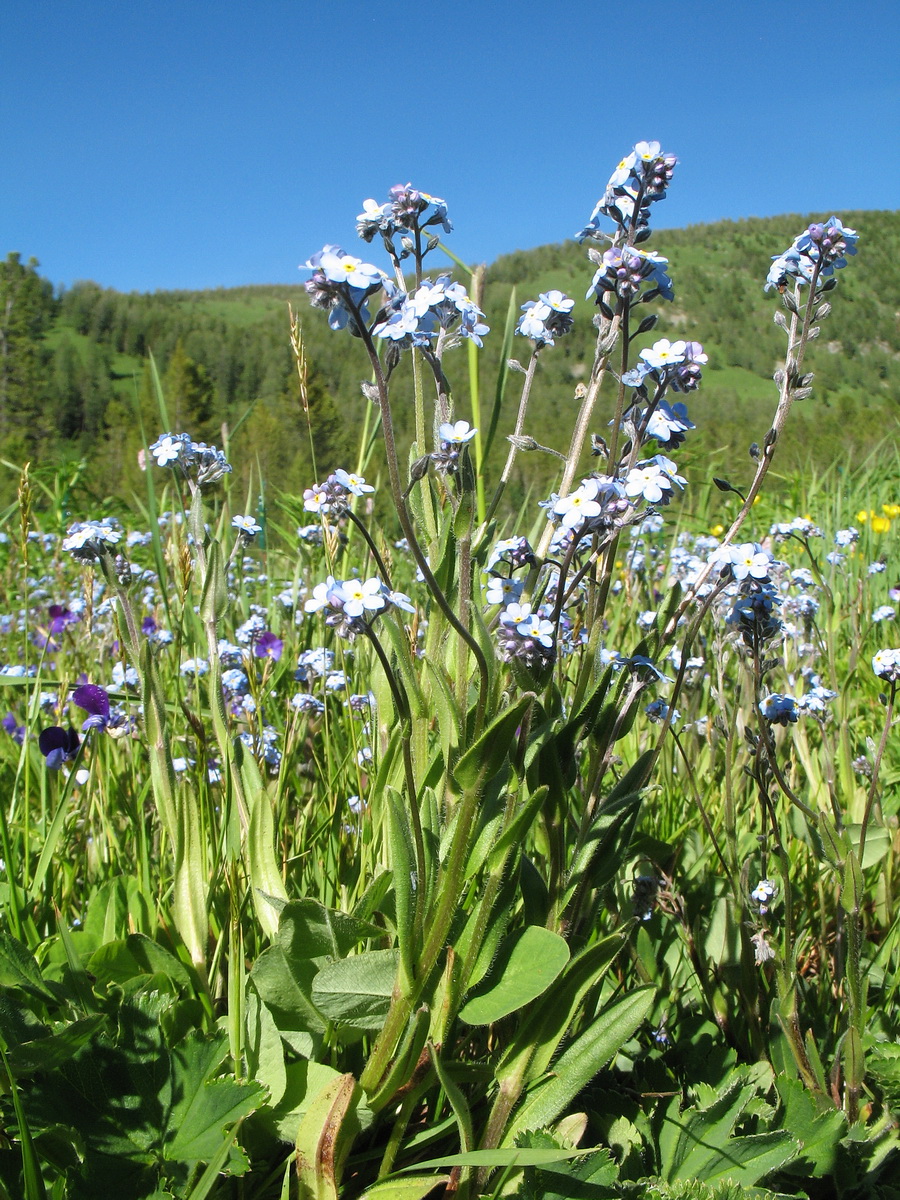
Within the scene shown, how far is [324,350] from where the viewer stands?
146 m

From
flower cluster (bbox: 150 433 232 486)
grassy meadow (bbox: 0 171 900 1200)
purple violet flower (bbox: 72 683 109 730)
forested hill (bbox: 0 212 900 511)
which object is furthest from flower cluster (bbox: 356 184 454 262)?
forested hill (bbox: 0 212 900 511)

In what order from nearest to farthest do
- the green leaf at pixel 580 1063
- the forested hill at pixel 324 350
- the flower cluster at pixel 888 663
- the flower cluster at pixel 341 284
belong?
the flower cluster at pixel 341 284 < the green leaf at pixel 580 1063 < the flower cluster at pixel 888 663 < the forested hill at pixel 324 350

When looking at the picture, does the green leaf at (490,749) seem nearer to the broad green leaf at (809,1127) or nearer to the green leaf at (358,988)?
the green leaf at (358,988)

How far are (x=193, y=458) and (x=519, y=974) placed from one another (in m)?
1.46

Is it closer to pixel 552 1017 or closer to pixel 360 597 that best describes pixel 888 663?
pixel 552 1017

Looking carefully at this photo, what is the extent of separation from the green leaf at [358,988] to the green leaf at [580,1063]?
33 centimetres

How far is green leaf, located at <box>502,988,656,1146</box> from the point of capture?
158 cm

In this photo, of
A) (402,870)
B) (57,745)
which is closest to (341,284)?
(402,870)

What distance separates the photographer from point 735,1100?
1.64 m

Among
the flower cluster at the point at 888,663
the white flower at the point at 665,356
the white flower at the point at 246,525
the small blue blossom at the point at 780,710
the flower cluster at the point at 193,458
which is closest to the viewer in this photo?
the white flower at the point at 665,356

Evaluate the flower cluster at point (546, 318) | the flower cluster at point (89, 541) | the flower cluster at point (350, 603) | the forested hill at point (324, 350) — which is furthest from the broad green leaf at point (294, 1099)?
the forested hill at point (324, 350)

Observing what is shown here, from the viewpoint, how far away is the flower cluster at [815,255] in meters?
1.81

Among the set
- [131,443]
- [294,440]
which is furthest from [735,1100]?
[294,440]

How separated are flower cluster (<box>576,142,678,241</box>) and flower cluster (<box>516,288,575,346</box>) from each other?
0.17m
